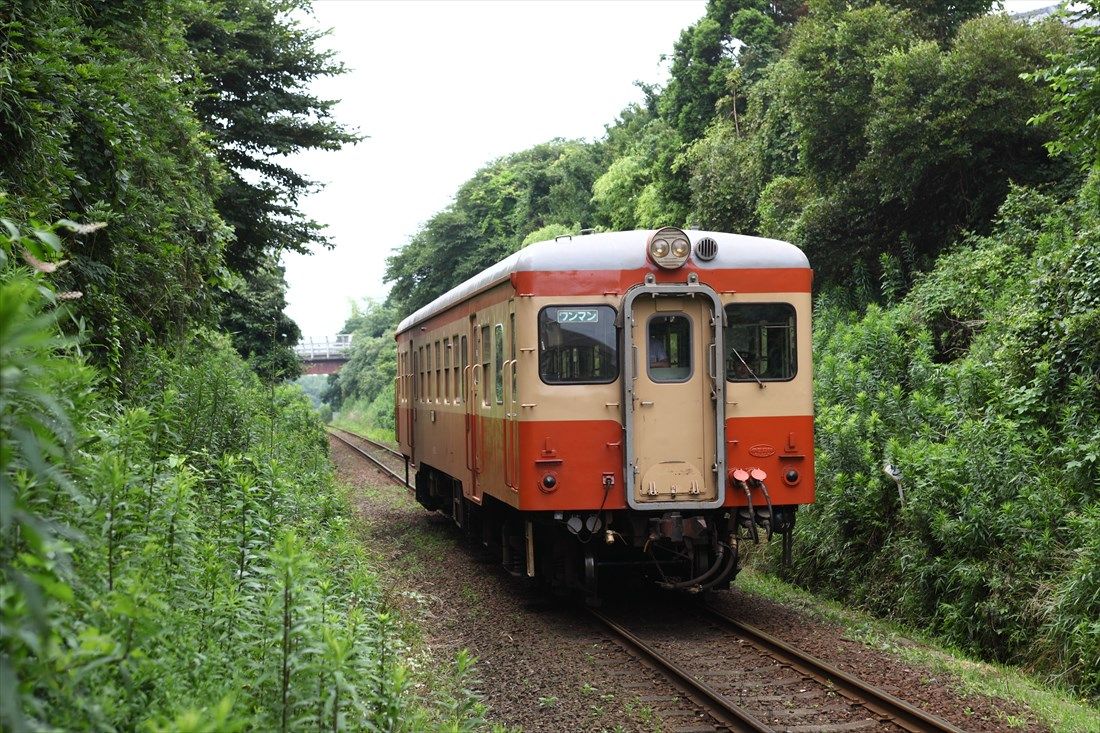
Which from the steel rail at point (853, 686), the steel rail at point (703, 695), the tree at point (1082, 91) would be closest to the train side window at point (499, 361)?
the steel rail at point (703, 695)

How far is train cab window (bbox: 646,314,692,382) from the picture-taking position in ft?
30.8

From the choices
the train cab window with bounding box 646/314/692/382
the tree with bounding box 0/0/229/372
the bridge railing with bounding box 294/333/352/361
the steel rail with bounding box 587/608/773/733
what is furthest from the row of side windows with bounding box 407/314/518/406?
the bridge railing with bounding box 294/333/352/361

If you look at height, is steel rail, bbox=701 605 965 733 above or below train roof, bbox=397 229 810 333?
below

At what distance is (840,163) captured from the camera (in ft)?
58.3

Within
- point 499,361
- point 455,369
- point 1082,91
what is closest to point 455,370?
point 455,369

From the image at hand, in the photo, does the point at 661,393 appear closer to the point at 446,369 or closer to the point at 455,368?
the point at 455,368

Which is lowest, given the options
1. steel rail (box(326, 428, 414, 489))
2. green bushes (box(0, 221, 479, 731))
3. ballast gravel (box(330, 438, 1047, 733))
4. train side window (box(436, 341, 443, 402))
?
ballast gravel (box(330, 438, 1047, 733))

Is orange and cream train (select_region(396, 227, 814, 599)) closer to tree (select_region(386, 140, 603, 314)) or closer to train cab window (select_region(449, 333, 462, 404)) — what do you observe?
train cab window (select_region(449, 333, 462, 404))

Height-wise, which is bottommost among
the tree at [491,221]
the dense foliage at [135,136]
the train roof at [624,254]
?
the train roof at [624,254]

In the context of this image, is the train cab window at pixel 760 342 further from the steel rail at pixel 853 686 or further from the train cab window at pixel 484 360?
the train cab window at pixel 484 360

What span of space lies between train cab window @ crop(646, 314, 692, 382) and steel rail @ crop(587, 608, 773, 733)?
2.17 m

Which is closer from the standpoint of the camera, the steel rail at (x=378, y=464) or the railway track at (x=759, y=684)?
the railway track at (x=759, y=684)

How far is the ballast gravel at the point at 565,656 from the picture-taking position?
22.3ft

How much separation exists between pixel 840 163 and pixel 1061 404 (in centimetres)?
806
